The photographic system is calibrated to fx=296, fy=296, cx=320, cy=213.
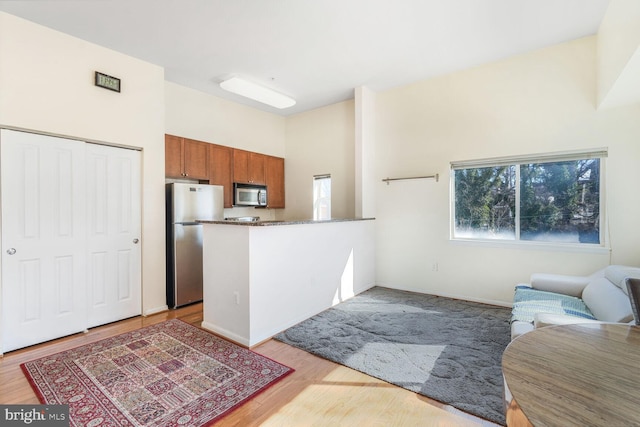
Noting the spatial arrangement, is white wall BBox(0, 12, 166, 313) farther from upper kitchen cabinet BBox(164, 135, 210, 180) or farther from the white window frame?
the white window frame

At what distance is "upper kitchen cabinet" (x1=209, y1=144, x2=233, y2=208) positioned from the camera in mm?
4518

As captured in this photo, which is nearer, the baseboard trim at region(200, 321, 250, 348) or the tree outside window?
the baseboard trim at region(200, 321, 250, 348)

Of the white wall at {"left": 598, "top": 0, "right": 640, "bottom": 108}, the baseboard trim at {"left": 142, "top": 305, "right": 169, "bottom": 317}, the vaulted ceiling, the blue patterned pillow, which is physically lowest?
the baseboard trim at {"left": 142, "top": 305, "right": 169, "bottom": 317}

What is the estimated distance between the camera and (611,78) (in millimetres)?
2619

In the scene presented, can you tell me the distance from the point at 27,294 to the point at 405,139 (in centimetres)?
478

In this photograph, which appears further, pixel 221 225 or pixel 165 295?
pixel 165 295

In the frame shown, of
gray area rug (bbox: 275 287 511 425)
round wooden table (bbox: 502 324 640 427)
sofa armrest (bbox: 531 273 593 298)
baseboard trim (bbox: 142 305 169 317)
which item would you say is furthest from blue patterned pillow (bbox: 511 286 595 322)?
baseboard trim (bbox: 142 305 169 317)

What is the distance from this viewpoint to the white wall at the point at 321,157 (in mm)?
5078

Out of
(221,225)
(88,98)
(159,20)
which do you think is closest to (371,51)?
(159,20)

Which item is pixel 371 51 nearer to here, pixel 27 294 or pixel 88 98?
pixel 88 98

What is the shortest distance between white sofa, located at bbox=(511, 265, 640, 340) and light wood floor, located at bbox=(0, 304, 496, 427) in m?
0.75

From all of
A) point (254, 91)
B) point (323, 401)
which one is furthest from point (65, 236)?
point (323, 401)

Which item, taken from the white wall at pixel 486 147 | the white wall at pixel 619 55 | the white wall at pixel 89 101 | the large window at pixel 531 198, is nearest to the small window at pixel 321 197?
the white wall at pixel 486 147

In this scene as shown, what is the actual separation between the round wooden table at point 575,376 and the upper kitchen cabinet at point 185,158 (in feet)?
13.7
